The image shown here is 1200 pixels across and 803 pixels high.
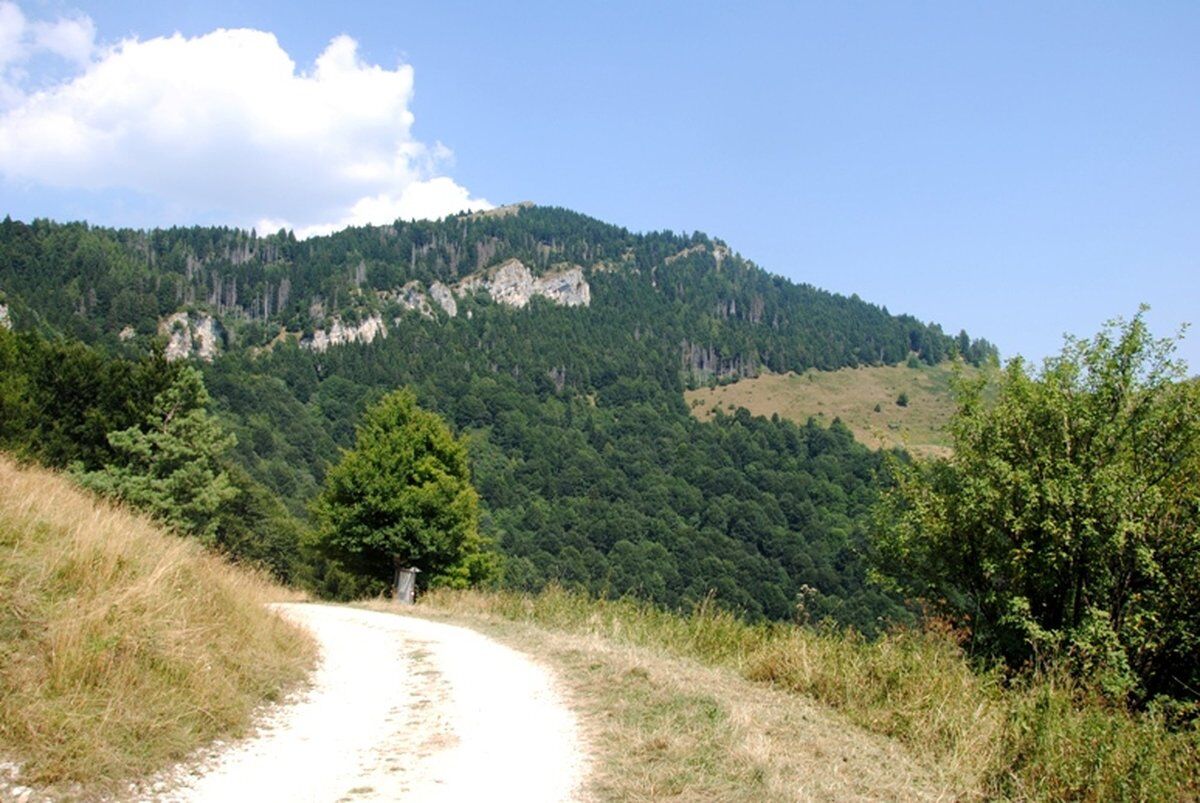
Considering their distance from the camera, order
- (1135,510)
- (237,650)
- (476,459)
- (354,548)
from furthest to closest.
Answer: (476,459) < (354,548) < (1135,510) < (237,650)

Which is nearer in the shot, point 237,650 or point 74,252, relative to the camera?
point 237,650

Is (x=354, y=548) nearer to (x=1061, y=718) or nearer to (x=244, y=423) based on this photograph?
(x=1061, y=718)

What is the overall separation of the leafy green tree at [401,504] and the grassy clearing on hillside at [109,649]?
18237 mm

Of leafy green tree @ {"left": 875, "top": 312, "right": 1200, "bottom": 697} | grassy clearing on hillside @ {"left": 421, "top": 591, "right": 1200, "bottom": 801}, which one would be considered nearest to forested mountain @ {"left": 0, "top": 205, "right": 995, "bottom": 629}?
leafy green tree @ {"left": 875, "top": 312, "right": 1200, "bottom": 697}

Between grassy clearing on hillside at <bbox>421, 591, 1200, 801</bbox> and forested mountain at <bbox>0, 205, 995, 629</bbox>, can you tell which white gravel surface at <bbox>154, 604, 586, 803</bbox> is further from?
forested mountain at <bbox>0, 205, 995, 629</bbox>

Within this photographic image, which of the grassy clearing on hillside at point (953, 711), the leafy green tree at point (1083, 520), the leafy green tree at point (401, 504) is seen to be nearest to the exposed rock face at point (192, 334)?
the leafy green tree at point (401, 504)

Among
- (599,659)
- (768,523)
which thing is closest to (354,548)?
(599,659)

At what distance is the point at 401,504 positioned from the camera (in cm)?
2653

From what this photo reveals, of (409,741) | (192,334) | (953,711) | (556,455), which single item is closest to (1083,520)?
(953,711)

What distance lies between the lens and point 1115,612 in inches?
553

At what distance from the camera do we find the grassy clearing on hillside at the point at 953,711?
579cm

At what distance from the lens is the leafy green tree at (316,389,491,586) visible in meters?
26.8

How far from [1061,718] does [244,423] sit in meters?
127

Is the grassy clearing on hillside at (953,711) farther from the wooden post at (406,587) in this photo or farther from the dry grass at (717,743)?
the wooden post at (406,587)
